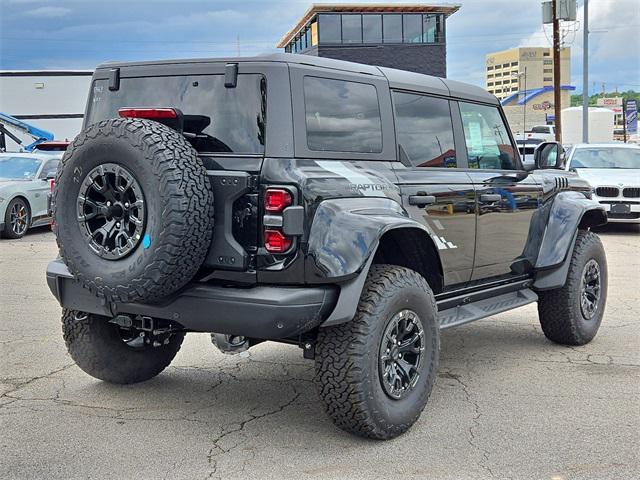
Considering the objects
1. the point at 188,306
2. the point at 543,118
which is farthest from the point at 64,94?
the point at 543,118

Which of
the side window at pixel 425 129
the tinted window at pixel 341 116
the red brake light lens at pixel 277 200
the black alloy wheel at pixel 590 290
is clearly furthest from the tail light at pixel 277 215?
the black alloy wheel at pixel 590 290

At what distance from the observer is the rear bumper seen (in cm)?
390

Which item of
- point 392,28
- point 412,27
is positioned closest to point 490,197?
point 392,28

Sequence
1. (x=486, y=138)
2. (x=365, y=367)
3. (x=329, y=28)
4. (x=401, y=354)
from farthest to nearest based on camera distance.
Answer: (x=329, y=28) → (x=486, y=138) → (x=401, y=354) → (x=365, y=367)

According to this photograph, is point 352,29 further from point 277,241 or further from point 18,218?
point 277,241

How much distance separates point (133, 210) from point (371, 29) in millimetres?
40633

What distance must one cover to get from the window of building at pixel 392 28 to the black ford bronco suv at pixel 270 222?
39046mm

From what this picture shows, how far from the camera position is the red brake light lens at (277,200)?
3941 millimetres

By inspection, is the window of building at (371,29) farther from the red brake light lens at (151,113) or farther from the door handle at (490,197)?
the red brake light lens at (151,113)

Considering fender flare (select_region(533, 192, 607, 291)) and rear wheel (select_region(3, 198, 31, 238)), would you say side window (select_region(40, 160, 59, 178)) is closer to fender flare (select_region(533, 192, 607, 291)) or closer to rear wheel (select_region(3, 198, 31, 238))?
rear wheel (select_region(3, 198, 31, 238))

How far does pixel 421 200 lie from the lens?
4.82 metres

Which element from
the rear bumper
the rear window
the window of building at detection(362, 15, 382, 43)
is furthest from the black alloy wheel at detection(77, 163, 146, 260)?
the window of building at detection(362, 15, 382, 43)

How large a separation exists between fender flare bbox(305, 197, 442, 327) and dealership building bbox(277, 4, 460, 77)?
1490 inches

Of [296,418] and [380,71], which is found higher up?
[380,71]
